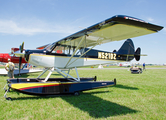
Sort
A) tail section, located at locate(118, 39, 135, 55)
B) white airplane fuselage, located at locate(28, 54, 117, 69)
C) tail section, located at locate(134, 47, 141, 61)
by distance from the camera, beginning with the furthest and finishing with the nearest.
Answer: tail section, located at locate(134, 47, 141, 61)
tail section, located at locate(118, 39, 135, 55)
white airplane fuselage, located at locate(28, 54, 117, 69)

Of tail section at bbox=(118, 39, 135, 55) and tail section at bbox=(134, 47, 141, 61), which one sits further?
tail section at bbox=(134, 47, 141, 61)

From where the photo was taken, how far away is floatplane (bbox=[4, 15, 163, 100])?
13.4 feet

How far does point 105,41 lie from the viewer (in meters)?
5.93

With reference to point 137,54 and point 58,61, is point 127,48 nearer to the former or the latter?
point 137,54

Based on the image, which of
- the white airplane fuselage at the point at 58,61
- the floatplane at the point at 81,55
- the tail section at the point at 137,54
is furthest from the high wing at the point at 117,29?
the tail section at the point at 137,54

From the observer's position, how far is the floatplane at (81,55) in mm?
4094

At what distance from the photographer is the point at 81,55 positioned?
6000 mm

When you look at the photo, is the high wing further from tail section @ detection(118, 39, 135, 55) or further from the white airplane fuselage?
tail section @ detection(118, 39, 135, 55)

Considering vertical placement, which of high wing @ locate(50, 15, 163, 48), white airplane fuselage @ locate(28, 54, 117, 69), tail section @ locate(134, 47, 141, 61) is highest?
high wing @ locate(50, 15, 163, 48)

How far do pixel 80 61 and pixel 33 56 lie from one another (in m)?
2.49

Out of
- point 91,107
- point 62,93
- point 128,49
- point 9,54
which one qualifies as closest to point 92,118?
point 91,107

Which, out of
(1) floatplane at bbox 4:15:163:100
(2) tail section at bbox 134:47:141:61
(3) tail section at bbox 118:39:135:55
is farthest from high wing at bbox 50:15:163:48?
(2) tail section at bbox 134:47:141:61

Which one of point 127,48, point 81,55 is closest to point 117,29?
point 81,55

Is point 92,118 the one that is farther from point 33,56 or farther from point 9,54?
point 9,54
